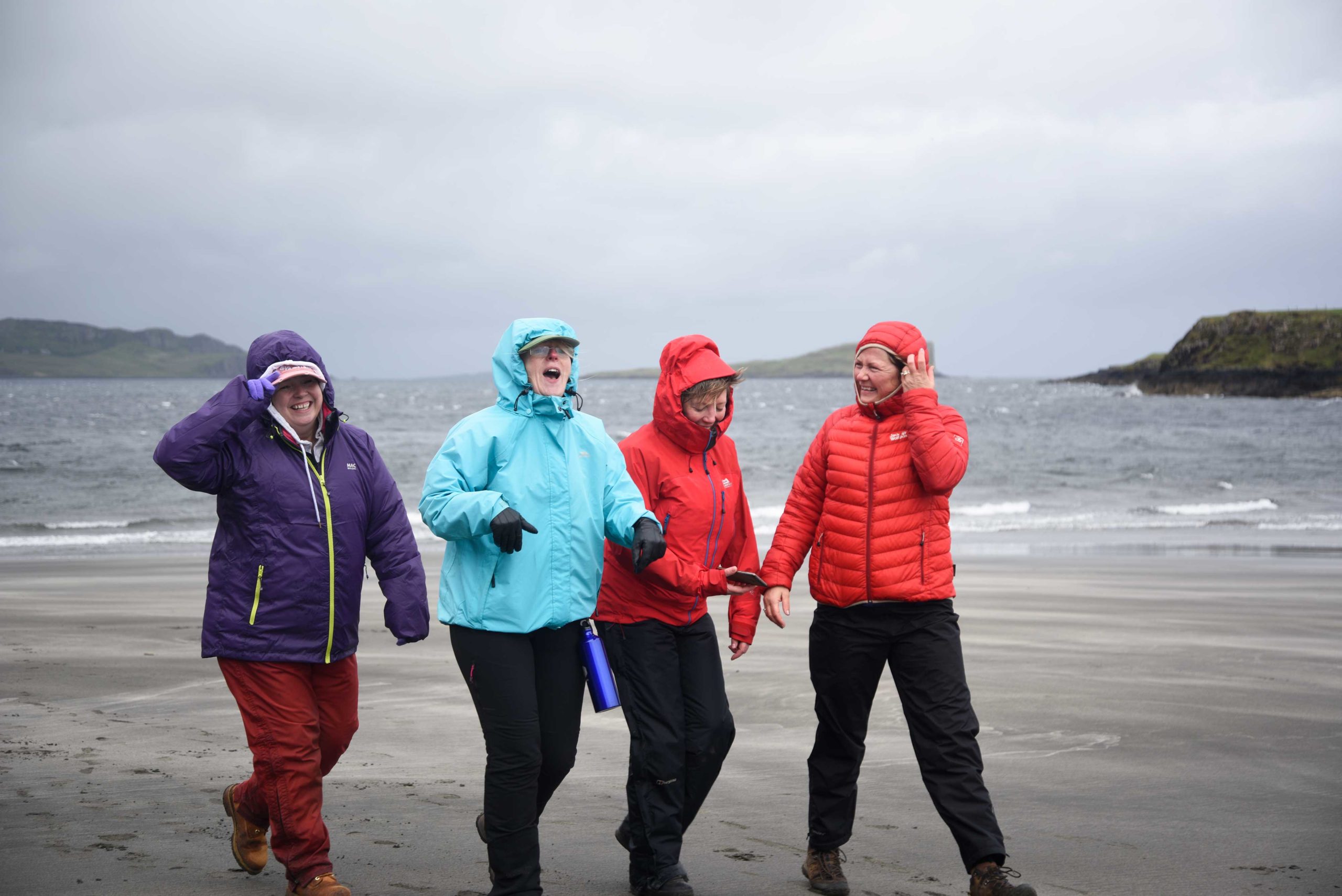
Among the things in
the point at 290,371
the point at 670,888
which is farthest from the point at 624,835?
the point at 290,371

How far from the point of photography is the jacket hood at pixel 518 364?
12.1 ft

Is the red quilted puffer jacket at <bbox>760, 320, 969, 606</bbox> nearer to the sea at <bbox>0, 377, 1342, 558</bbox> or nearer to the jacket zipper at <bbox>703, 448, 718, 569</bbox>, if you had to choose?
the jacket zipper at <bbox>703, 448, 718, 569</bbox>

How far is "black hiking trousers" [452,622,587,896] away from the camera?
3.40m

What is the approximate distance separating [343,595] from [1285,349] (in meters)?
126

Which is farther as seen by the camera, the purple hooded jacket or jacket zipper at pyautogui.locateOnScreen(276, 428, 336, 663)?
jacket zipper at pyautogui.locateOnScreen(276, 428, 336, 663)

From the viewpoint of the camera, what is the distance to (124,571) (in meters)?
13.7

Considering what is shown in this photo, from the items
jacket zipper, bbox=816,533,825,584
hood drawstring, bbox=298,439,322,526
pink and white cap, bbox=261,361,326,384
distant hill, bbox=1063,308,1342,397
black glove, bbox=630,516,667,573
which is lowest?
jacket zipper, bbox=816,533,825,584

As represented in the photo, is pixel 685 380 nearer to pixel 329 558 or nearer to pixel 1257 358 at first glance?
pixel 329 558

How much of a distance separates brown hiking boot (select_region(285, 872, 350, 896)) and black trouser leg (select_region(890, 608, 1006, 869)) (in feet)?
6.43

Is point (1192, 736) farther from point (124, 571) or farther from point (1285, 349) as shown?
point (1285, 349)

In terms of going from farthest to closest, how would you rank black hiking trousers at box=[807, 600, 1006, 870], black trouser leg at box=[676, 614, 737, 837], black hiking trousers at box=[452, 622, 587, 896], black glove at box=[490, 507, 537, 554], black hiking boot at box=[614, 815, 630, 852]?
black hiking boot at box=[614, 815, 630, 852] → black trouser leg at box=[676, 614, 737, 837] → black hiking trousers at box=[807, 600, 1006, 870] → black hiking trousers at box=[452, 622, 587, 896] → black glove at box=[490, 507, 537, 554]

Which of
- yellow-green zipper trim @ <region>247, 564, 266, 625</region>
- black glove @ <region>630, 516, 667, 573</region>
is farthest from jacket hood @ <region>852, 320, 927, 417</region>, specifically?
yellow-green zipper trim @ <region>247, 564, 266, 625</region>

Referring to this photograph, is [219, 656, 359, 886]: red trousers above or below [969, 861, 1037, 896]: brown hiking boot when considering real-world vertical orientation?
above

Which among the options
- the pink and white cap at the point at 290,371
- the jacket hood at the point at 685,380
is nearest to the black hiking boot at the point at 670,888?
the jacket hood at the point at 685,380
